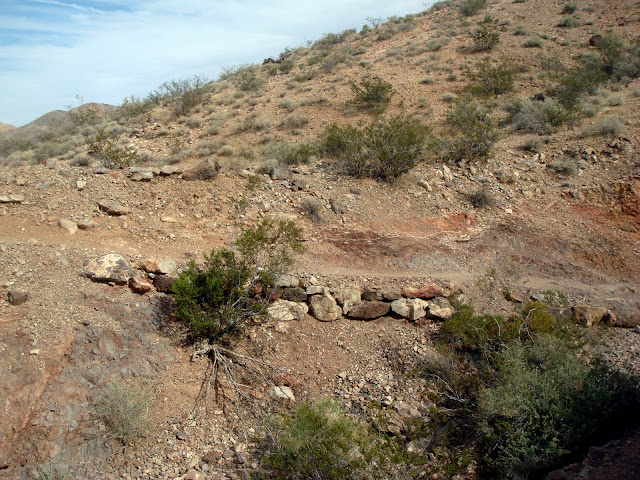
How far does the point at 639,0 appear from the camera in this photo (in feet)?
64.7

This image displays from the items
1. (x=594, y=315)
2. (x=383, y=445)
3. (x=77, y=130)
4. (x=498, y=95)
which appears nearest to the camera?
(x=383, y=445)

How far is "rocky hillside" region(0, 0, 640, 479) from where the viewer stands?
4.83 meters

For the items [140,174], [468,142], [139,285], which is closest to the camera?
[139,285]

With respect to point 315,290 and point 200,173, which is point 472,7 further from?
point 315,290

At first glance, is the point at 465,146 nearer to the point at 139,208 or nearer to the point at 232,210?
the point at 232,210

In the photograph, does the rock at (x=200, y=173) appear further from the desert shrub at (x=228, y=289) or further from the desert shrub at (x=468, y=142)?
the desert shrub at (x=468, y=142)

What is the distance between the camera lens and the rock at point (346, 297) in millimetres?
6746

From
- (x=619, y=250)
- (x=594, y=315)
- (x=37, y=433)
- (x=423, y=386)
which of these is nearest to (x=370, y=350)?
(x=423, y=386)

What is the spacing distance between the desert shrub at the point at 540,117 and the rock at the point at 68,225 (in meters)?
11.7

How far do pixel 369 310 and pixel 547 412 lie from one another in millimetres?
2805

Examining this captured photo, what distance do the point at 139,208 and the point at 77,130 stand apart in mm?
12098

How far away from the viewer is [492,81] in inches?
602

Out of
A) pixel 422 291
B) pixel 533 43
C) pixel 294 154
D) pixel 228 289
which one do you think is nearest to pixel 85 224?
pixel 228 289

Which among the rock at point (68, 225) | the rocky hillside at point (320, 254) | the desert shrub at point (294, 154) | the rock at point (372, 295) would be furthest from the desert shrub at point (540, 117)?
the rock at point (68, 225)
